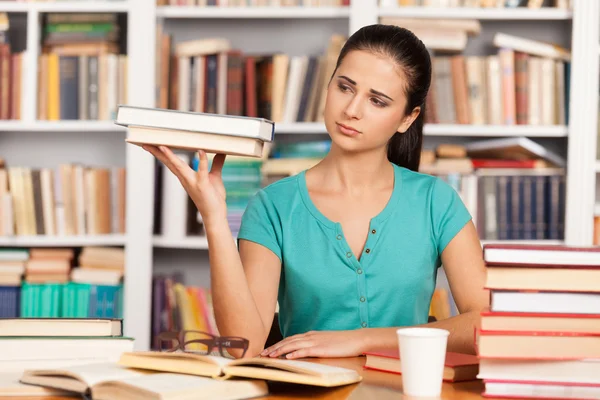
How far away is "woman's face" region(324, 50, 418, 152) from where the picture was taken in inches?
72.2

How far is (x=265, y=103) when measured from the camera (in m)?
3.28

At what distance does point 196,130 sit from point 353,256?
646mm

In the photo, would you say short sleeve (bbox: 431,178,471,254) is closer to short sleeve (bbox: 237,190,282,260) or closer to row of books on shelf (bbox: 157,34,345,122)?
short sleeve (bbox: 237,190,282,260)

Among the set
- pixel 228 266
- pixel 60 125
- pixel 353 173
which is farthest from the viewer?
pixel 60 125

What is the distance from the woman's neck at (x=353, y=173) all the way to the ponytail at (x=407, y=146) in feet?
0.42

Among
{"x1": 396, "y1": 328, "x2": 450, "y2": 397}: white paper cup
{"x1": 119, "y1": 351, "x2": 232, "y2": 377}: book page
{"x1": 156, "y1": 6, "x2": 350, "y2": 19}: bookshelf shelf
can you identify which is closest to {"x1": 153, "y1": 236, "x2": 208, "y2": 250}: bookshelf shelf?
{"x1": 156, "y1": 6, "x2": 350, "y2": 19}: bookshelf shelf

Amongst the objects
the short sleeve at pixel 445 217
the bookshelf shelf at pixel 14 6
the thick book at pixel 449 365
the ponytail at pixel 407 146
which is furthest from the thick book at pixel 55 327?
the bookshelf shelf at pixel 14 6

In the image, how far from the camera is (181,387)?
0.99 metres

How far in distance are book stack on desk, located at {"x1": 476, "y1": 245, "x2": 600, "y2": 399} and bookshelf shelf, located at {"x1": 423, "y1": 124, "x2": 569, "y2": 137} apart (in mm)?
2147

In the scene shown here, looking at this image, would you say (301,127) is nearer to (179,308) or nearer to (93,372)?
(179,308)

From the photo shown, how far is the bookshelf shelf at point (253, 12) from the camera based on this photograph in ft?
10.6

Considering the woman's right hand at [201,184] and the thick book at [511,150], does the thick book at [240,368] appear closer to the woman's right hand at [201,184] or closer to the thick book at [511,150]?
the woman's right hand at [201,184]

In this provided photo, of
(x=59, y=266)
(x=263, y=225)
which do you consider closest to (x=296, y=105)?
(x=59, y=266)

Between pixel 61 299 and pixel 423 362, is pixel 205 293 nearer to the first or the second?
pixel 61 299
